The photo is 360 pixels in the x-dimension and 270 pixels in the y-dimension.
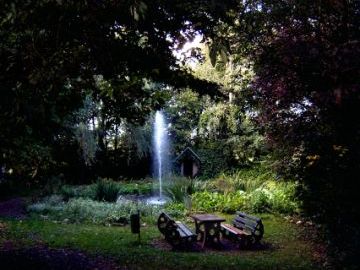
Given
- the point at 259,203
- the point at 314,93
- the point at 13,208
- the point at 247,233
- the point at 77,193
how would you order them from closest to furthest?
the point at 314,93 → the point at 247,233 → the point at 259,203 → the point at 13,208 → the point at 77,193

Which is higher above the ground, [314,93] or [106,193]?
[314,93]

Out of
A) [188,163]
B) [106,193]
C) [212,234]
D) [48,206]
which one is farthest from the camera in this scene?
[188,163]

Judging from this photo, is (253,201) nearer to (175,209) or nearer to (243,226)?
(175,209)

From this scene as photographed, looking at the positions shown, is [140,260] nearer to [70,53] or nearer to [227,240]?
[227,240]

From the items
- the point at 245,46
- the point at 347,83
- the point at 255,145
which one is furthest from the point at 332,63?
the point at 255,145

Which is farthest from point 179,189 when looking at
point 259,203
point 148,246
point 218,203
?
point 148,246

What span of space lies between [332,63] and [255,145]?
19.6 meters

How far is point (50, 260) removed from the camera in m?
8.40

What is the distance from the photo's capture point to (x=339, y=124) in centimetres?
970

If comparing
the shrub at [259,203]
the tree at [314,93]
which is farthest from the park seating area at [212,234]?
the shrub at [259,203]

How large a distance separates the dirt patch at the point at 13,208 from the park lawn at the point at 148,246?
4.38ft

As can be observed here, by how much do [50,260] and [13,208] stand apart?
8.93 meters

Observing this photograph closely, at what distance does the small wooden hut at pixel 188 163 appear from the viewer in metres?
29.8

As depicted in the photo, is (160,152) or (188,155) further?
(160,152)
